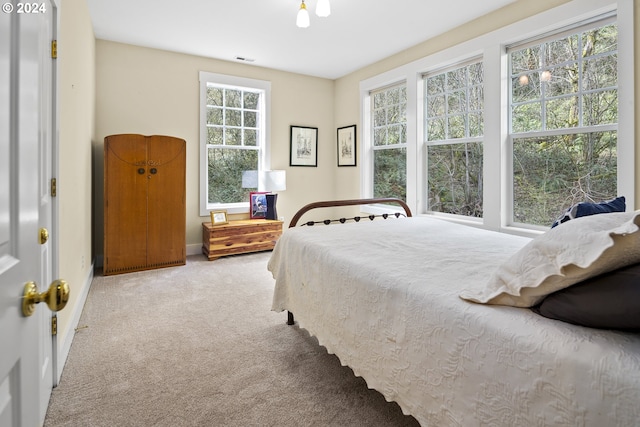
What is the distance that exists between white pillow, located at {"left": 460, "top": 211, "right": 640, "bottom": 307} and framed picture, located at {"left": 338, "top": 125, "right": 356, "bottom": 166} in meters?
4.29

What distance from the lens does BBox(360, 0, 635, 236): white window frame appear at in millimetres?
2494

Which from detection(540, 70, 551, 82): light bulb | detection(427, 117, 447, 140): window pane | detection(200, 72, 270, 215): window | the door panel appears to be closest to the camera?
the door panel

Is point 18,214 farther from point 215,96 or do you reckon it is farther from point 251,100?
point 251,100

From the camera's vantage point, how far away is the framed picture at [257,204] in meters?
4.86

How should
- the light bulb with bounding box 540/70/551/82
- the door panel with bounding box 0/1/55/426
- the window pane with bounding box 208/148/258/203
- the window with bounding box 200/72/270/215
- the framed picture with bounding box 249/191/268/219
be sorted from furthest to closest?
the framed picture with bounding box 249/191/268/219
the window pane with bounding box 208/148/258/203
the window with bounding box 200/72/270/215
the light bulb with bounding box 540/70/551/82
the door panel with bounding box 0/1/55/426

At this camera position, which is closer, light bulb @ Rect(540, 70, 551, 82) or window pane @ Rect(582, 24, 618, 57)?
window pane @ Rect(582, 24, 618, 57)

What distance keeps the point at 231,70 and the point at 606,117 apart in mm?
4275

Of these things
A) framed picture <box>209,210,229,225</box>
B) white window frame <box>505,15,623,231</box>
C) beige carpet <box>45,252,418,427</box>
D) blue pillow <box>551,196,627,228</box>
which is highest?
white window frame <box>505,15,623,231</box>

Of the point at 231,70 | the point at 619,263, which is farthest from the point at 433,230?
the point at 231,70

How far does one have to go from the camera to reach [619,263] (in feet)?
2.80

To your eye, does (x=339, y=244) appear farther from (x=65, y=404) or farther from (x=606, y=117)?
(x=606, y=117)

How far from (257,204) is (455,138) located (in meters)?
2.77

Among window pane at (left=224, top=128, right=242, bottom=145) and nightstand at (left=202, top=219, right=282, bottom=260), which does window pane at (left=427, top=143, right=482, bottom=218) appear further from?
window pane at (left=224, top=128, right=242, bottom=145)

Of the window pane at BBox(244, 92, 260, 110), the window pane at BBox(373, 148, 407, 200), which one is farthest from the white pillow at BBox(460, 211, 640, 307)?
the window pane at BBox(244, 92, 260, 110)
